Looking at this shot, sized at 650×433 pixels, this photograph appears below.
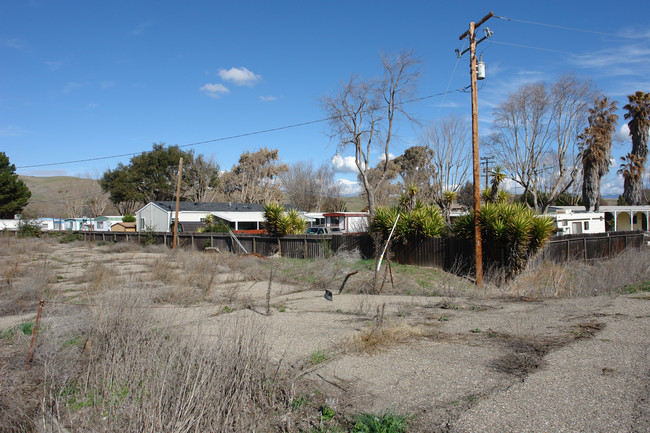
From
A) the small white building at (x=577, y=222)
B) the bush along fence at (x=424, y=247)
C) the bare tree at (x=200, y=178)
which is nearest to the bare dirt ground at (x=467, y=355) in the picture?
the bush along fence at (x=424, y=247)

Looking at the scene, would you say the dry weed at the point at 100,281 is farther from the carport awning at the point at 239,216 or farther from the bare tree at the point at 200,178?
the bare tree at the point at 200,178

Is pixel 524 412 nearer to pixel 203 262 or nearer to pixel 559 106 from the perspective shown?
pixel 203 262

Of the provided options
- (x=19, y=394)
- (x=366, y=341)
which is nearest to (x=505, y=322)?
(x=366, y=341)

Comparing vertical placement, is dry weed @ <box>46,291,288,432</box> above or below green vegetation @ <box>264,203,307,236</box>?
below

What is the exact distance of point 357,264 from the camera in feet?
64.8

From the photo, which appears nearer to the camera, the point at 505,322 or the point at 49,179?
the point at 505,322

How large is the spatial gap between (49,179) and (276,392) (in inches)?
6560

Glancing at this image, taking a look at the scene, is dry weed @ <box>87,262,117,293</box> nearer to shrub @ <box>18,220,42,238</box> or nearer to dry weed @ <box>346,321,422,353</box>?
dry weed @ <box>346,321,422,353</box>

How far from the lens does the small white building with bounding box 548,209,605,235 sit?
25.2 meters

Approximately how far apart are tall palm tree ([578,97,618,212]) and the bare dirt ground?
24447mm

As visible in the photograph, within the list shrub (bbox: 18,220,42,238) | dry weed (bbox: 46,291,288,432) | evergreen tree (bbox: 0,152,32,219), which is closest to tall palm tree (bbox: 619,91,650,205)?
dry weed (bbox: 46,291,288,432)

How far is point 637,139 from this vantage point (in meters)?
39.3

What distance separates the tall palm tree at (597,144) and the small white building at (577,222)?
217 inches

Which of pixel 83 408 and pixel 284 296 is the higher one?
pixel 83 408
